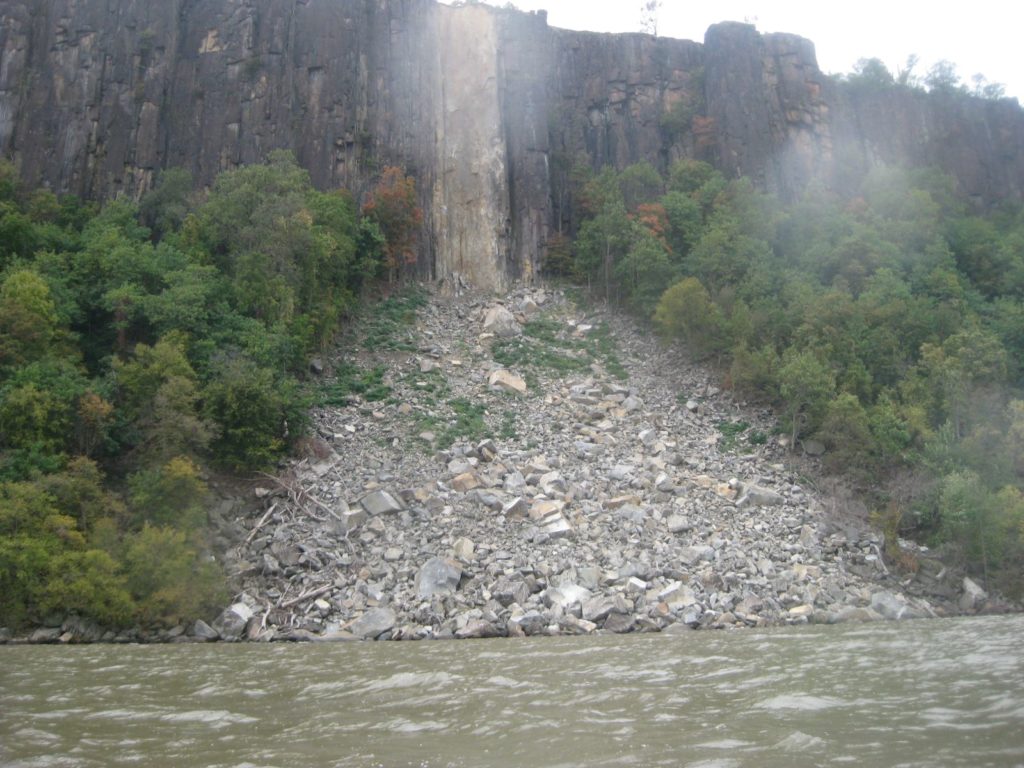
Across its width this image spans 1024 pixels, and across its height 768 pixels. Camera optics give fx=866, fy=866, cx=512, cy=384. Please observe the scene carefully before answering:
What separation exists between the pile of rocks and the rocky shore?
0.24ft

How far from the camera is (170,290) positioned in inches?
1389

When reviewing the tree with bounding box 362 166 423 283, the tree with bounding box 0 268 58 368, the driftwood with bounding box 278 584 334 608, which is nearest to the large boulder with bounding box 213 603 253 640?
the driftwood with bounding box 278 584 334 608

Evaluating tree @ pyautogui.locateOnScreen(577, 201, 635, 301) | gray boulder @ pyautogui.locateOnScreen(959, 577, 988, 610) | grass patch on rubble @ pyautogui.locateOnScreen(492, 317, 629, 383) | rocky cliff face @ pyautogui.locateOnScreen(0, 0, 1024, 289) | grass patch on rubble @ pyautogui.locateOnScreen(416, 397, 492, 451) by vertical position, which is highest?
rocky cliff face @ pyautogui.locateOnScreen(0, 0, 1024, 289)

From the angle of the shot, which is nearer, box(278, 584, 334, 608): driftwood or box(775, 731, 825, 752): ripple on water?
box(775, 731, 825, 752): ripple on water

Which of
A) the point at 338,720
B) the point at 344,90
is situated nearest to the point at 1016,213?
the point at 344,90

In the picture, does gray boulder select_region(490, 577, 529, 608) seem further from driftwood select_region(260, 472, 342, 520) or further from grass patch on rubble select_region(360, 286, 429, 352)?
grass patch on rubble select_region(360, 286, 429, 352)

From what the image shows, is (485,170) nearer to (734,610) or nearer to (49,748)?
(734,610)

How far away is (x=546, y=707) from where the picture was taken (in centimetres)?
1057

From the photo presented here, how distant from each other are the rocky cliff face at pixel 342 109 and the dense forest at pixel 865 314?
388cm

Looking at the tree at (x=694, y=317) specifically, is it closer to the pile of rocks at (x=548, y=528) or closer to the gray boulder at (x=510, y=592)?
the pile of rocks at (x=548, y=528)

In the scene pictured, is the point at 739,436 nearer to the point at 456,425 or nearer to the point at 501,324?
the point at 456,425

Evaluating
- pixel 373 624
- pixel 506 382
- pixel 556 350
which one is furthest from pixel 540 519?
pixel 556 350

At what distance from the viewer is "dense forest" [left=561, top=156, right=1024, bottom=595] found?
3041 centimetres

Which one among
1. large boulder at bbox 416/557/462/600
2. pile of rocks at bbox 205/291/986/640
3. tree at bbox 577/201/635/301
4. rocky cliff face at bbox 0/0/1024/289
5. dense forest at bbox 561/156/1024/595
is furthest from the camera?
rocky cliff face at bbox 0/0/1024/289
